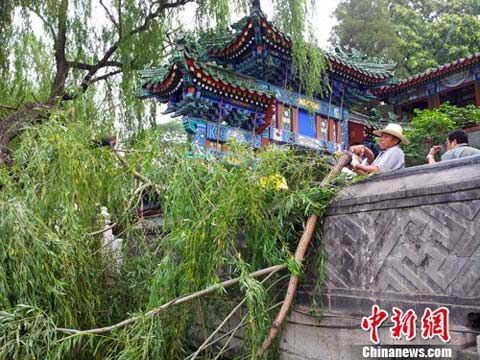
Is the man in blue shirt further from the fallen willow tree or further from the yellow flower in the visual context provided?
the yellow flower

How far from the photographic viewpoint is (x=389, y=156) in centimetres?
295

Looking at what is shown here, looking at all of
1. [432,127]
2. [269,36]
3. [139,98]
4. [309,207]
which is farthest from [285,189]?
[432,127]

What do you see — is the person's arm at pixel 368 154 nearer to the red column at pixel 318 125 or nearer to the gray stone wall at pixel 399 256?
the gray stone wall at pixel 399 256

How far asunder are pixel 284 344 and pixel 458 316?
123cm

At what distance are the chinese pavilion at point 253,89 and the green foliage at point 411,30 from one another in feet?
17.1

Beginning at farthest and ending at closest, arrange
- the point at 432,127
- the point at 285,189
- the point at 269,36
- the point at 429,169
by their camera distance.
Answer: the point at 432,127, the point at 269,36, the point at 285,189, the point at 429,169

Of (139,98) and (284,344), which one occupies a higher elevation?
(139,98)

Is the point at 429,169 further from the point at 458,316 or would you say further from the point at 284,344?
the point at 284,344

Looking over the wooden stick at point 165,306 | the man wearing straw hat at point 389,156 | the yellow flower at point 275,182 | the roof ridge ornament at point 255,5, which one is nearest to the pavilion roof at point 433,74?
the roof ridge ornament at point 255,5

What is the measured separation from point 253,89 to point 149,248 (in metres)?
5.04

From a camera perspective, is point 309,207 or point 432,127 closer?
point 309,207

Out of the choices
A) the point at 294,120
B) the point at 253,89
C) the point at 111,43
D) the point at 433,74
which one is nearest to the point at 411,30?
the point at 433,74

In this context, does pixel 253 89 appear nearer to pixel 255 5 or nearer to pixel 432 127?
pixel 255 5

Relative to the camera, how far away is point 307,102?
31.8 ft
